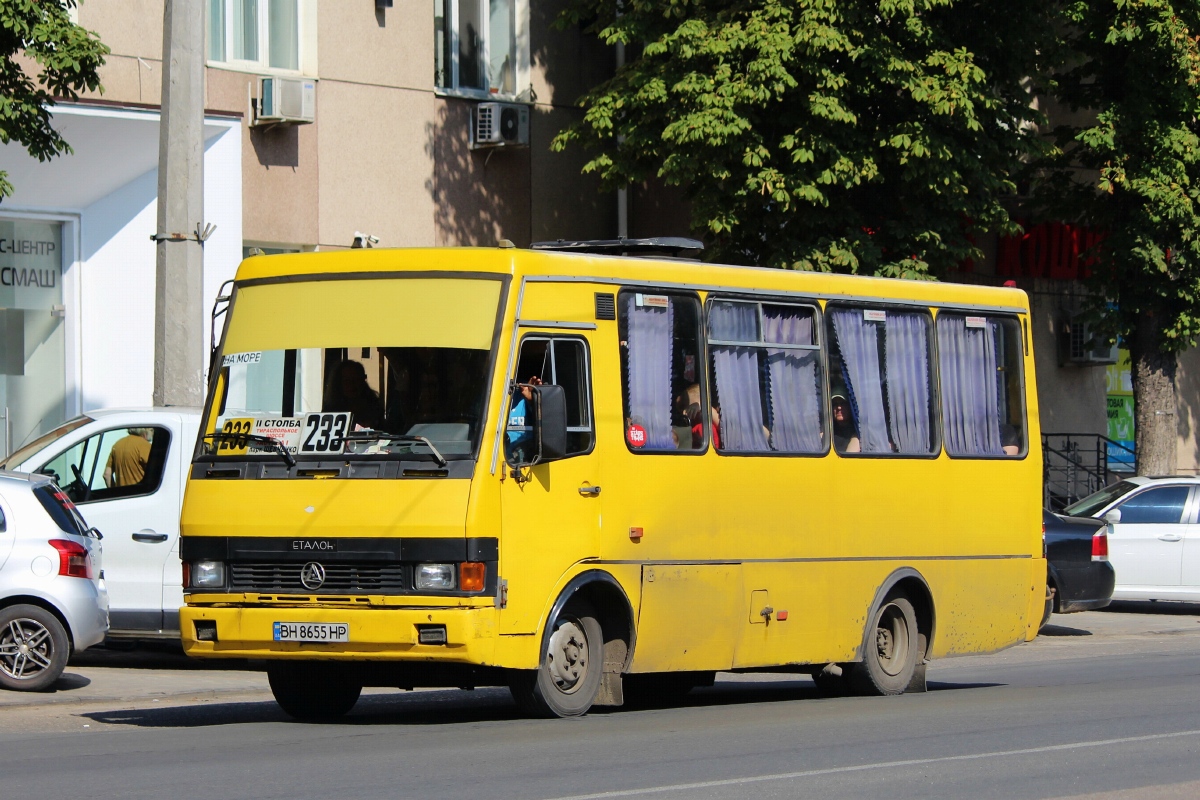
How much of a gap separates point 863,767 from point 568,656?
235 centimetres

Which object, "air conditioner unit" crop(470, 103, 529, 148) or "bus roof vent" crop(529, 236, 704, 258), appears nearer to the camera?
"bus roof vent" crop(529, 236, 704, 258)

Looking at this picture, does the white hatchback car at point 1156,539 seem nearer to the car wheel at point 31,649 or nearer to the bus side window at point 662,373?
the bus side window at point 662,373

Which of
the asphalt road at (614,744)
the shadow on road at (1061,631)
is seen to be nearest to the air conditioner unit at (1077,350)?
the shadow on road at (1061,631)

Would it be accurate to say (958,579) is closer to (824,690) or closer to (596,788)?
(824,690)

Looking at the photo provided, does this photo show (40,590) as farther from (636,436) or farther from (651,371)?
(651,371)

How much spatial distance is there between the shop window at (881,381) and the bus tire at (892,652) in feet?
3.81

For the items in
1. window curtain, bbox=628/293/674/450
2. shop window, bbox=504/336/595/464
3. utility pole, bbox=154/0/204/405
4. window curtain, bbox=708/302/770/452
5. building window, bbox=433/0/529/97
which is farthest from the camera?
building window, bbox=433/0/529/97

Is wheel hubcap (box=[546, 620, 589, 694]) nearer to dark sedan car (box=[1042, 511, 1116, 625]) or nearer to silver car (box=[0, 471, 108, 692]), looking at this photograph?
silver car (box=[0, 471, 108, 692])

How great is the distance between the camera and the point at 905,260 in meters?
23.8

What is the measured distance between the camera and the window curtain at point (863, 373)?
13.3 metres

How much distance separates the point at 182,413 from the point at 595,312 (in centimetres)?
481

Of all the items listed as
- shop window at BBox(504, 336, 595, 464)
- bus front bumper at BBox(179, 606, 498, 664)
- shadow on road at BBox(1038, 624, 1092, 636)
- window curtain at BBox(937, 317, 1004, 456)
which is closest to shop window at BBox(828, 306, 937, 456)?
window curtain at BBox(937, 317, 1004, 456)

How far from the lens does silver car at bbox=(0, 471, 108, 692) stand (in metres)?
13.1

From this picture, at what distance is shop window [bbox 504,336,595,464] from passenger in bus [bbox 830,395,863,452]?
261 cm
